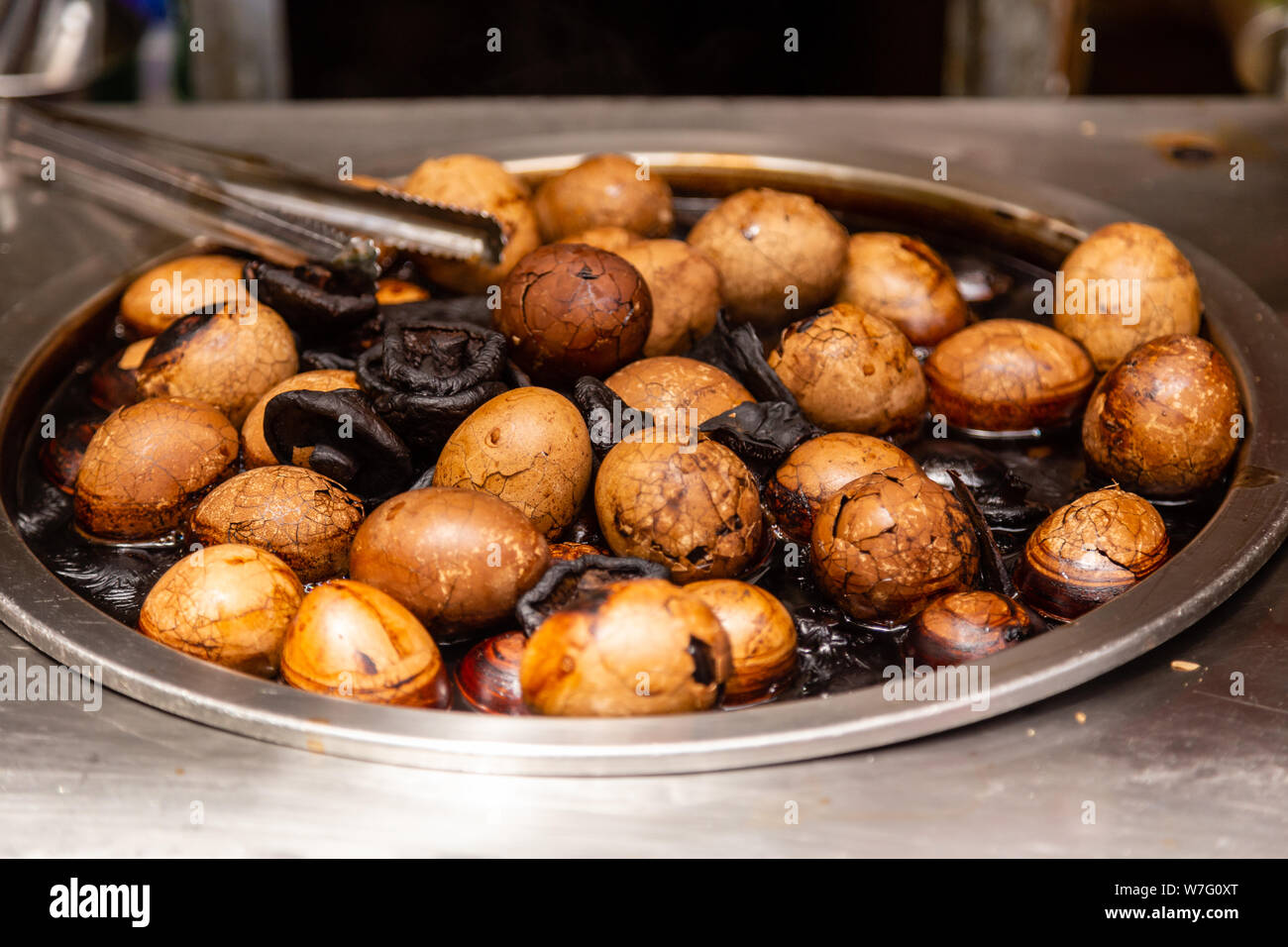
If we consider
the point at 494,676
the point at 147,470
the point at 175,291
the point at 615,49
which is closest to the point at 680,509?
the point at 494,676

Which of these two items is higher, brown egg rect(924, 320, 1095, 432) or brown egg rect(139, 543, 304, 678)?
brown egg rect(924, 320, 1095, 432)

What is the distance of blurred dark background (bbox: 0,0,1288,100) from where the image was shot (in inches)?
164

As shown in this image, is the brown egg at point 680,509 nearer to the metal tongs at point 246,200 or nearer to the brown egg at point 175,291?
the metal tongs at point 246,200

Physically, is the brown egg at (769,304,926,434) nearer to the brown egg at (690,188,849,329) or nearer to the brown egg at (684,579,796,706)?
the brown egg at (690,188,849,329)

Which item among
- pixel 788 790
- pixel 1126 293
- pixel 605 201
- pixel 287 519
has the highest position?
pixel 605 201

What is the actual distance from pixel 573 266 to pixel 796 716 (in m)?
0.93

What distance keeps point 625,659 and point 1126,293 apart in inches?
51.3

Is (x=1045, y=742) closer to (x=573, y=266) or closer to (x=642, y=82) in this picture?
(x=573, y=266)

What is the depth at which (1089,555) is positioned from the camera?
5.25 feet

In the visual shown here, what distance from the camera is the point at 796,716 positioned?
132cm

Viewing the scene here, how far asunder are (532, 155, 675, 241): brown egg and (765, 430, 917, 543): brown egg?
776 millimetres

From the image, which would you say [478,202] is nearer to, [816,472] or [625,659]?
[816,472]

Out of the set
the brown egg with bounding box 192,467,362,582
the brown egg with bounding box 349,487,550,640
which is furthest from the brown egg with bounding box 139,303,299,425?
the brown egg with bounding box 349,487,550,640
